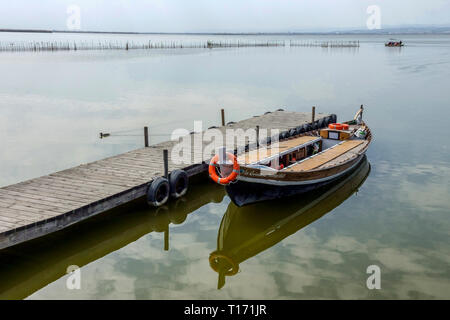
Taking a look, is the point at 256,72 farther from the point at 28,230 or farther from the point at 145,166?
the point at 28,230

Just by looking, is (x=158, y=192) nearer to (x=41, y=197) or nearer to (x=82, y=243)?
(x=82, y=243)

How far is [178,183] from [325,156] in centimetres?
745

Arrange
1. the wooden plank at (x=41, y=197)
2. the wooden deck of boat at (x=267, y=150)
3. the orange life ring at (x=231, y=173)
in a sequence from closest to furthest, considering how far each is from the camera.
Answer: the wooden plank at (x=41, y=197) → the orange life ring at (x=231, y=173) → the wooden deck of boat at (x=267, y=150)

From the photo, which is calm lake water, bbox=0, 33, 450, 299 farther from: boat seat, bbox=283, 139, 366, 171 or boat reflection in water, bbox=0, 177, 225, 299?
boat seat, bbox=283, 139, 366, 171

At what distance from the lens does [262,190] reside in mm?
16797

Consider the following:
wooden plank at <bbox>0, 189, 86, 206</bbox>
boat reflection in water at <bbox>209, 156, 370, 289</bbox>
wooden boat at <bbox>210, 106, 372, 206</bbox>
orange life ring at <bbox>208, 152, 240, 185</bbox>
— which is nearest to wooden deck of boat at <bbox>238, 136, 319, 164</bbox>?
wooden boat at <bbox>210, 106, 372, 206</bbox>

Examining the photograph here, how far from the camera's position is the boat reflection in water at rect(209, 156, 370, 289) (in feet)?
47.0

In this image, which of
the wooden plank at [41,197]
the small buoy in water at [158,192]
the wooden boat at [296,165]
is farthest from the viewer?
the small buoy in water at [158,192]

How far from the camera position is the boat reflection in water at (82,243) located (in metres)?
12.6

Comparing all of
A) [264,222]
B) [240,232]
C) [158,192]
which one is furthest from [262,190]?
[158,192]

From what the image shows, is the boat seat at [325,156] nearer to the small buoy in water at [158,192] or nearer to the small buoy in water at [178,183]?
the small buoy in water at [178,183]

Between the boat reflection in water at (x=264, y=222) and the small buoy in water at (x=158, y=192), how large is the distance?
251 centimetres

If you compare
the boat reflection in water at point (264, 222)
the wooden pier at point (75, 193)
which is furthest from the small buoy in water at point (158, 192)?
the boat reflection in water at point (264, 222)

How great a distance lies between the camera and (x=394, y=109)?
3969 centimetres
